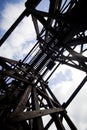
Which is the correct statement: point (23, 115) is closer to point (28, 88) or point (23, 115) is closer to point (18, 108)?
point (18, 108)

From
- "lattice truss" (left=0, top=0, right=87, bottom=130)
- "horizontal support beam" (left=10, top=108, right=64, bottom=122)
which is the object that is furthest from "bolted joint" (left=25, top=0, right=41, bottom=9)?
"horizontal support beam" (left=10, top=108, right=64, bottom=122)

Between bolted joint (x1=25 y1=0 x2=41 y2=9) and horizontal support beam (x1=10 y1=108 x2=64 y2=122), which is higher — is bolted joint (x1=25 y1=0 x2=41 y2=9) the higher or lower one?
the higher one

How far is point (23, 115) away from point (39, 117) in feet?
1.71

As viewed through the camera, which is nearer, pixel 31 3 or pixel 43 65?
pixel 31 3

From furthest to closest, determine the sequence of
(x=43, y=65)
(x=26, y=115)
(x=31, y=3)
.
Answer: (x=43, y=65), (x=31, y=3), (x=26, y=115)

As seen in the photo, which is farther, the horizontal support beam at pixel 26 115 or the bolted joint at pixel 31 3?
the bolted joint at pixel 31 3

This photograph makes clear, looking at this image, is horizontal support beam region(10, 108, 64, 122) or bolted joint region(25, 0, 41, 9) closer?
horizontal support beam region(10, 108, 64, 122)

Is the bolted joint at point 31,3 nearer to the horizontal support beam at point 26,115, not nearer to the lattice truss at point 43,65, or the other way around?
the lattice truss at point 43,65

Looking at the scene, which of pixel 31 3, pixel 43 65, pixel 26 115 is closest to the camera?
pixel 26 115

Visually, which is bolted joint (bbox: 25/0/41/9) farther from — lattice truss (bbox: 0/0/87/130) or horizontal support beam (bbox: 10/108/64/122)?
horizontal support beam (bbox: 10/108/64/122)

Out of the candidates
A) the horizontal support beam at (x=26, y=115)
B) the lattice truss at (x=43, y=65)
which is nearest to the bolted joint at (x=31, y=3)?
the lattice truss at (x=43, y=65)

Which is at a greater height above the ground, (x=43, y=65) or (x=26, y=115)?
(x=43, y=65)

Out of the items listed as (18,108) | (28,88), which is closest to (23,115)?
(18,108)

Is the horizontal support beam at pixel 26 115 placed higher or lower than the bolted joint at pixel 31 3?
lower
